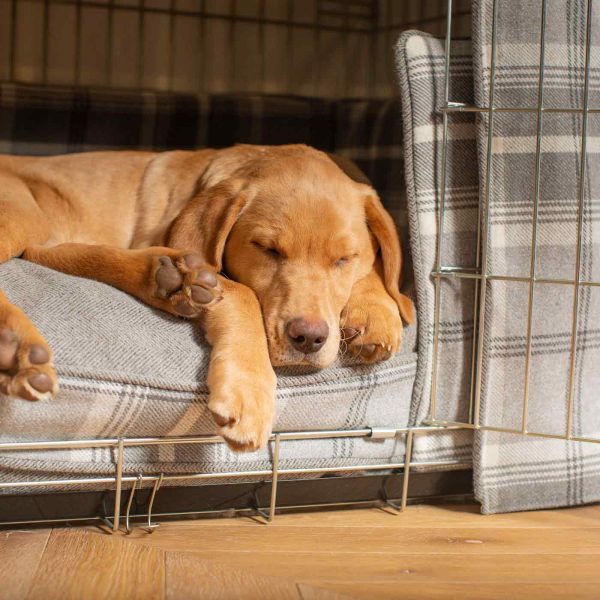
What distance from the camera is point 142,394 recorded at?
199cm

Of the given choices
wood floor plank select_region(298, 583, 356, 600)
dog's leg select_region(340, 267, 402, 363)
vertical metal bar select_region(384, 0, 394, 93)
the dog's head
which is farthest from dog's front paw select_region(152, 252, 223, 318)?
vertical metal bar select_region(384, 0, 394, 93)

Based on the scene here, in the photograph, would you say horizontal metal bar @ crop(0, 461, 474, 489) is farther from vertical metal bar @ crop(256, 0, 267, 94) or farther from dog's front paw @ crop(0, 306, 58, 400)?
vertical metal bar @ crop(256, 0, 267, 94)

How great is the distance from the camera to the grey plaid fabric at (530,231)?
7.55ft

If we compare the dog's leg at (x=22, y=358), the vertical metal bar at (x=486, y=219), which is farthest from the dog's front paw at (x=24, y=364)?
the vertical metal bar at (x=486, y=219)

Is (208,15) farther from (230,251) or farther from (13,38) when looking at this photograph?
(230,251)

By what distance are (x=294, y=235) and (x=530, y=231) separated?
65 cm

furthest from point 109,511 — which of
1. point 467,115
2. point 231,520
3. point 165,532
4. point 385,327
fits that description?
point 467,115

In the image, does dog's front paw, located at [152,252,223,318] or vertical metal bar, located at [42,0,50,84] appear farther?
vertical metal bar, located at [42,0,50,84]

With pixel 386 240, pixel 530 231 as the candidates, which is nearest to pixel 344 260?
pixel 386 240

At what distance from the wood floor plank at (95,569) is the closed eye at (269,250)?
0.88m

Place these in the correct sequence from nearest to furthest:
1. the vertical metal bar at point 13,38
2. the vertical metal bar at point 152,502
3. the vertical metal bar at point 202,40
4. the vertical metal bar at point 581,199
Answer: the vertical metal bar at point 152,502 < the vertical metal bar at point 581,199 < the vertical metal bar at point 13,38 < the vertical metal bar at point 202,40

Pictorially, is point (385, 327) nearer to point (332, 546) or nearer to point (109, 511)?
point (332, 546)

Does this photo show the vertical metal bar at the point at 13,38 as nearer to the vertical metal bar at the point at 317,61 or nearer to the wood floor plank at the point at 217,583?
the vertical metal bar at the point at 317,61

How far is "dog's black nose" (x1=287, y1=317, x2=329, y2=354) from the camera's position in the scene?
214 centimetres
